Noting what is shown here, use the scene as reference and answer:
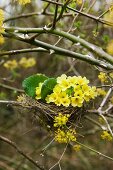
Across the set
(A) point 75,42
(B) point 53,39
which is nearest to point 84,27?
(B) point 53,39

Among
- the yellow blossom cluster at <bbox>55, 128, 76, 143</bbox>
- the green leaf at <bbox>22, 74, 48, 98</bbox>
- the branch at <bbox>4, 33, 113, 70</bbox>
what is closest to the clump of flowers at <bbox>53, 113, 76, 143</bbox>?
the yellow blossom cluster at <bbox>55, 128, 76, 143</bbox>

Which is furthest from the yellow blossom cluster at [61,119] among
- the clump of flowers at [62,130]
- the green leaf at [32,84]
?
the green leaf at [32,84]

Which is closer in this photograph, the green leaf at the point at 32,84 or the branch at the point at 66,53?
the green leaf at the point at 32,84

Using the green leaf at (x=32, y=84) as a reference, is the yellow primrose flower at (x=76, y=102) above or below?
below

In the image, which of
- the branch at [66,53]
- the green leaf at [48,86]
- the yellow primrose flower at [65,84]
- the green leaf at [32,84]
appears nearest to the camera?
the yellow primrose flower at [65,84]

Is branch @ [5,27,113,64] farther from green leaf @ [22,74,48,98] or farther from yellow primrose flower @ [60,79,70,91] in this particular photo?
yellow primrose flower @ [60,79,70,91]

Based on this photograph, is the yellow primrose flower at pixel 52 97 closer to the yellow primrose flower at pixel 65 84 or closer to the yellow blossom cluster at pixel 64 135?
the yellow primrose flower at pixel 65 84
